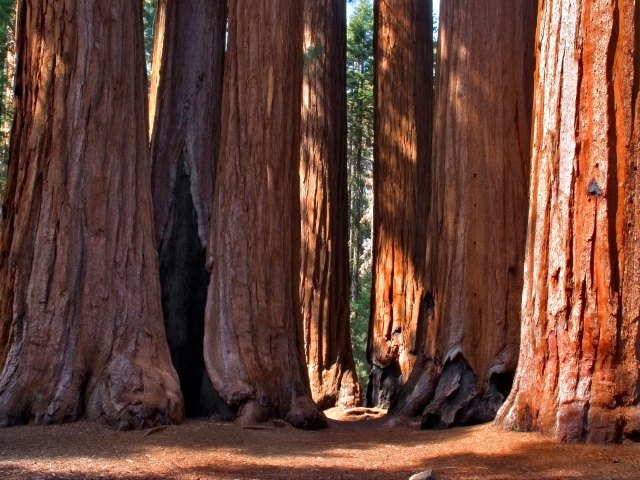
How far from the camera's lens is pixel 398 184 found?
13039 millimetres

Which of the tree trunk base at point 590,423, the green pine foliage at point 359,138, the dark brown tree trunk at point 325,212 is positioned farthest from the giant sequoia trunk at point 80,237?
the green pine foliage at point 359,138

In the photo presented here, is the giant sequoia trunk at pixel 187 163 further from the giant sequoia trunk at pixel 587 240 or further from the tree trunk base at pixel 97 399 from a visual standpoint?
the giant sequoia trunk at pixel 587 240

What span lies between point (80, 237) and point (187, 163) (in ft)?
6.41

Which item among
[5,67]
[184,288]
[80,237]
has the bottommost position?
[184,288]

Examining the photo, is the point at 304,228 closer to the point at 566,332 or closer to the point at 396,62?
the point at 396,62

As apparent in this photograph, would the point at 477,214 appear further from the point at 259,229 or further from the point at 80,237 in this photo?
the point at 80,237

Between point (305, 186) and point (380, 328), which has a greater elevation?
point (305, 186)

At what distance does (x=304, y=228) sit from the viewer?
1303 cm

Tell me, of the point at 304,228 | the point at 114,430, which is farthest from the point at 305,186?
the point at 114,430

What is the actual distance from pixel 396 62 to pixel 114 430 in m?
7.96

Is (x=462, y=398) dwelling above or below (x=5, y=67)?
below

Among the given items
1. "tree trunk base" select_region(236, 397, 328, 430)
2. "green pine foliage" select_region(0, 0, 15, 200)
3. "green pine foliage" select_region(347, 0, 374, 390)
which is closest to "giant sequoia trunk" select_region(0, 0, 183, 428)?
"tree trunk base" select_region(236, 397, 328, 430)

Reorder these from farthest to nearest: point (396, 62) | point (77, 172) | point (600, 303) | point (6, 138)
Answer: point (6, 138), point (396, 62), point (77, 172), point (600, 303)

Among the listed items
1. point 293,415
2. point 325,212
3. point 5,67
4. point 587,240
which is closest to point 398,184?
point 325,212
